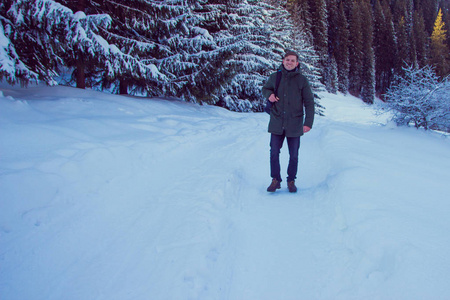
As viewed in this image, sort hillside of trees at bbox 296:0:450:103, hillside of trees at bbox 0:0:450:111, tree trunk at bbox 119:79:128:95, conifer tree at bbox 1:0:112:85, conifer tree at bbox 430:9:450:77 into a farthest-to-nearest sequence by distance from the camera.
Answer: conifer tree at bbox 430:9:450:77 < hillside of trees at bbox 296:0:450:103 < tree trunk at bbox 119:79:128:95 < hillside of trees at bbox 0:0:450:111 < conifer tree at bbox 1:0:112:85

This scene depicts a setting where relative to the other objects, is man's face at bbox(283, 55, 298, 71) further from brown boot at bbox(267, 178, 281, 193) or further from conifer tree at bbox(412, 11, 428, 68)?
conifer tree at bbox(412, 11, 428, 68)

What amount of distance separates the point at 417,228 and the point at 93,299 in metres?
2.70

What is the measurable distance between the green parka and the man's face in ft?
0.20

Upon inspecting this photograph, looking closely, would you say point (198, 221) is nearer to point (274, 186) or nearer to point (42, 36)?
point (274, 186)

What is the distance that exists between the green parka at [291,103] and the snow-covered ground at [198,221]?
95cm

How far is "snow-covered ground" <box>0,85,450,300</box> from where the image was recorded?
2.00m

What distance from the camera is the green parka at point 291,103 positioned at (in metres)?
3.76

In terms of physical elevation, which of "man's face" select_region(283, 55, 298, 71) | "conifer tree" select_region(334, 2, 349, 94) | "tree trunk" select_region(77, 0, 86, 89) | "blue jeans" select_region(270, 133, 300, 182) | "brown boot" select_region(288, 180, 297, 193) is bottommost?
"brown boot" select_region(288, 180, 297, 193)

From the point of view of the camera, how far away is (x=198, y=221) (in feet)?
9.36

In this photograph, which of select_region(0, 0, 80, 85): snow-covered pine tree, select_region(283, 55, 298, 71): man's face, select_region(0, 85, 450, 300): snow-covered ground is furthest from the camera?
select_region(0, 0, 80, 85): snow-covered pine tree

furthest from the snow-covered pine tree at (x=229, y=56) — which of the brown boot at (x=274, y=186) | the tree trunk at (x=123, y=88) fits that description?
the brown boot at (x=274, y=186)

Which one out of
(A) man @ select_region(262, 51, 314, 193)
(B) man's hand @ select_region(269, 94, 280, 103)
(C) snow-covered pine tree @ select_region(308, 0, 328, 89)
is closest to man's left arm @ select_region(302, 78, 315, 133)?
(A) man @ select_region(262, 51, 314, 193)

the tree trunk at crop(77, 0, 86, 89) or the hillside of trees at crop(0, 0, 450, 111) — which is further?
the tree trunk at crop(77, 0, 86, 89)

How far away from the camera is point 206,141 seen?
642cm
